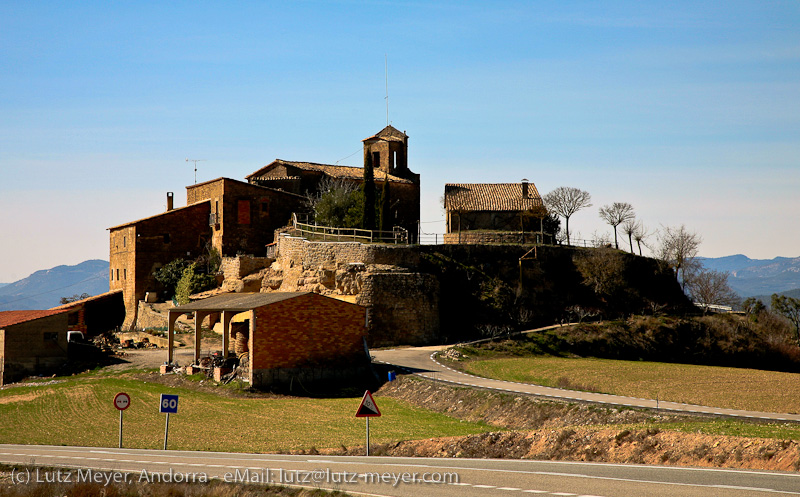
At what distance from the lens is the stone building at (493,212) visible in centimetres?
6125

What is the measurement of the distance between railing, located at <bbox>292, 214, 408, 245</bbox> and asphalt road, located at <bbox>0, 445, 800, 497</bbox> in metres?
33.5

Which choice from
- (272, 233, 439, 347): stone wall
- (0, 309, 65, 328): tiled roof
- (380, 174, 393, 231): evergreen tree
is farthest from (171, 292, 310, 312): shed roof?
(380, 174, 393, 231): evergreen tree

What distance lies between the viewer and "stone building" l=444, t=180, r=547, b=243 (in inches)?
2411

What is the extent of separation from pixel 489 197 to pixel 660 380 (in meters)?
31.6

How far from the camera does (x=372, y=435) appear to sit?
25312 millimetres

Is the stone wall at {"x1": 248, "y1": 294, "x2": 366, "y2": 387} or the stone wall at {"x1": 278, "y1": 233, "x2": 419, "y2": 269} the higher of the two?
the stone wall at {"x1": 278, "y1": 233, "x2": 419, "y2": 269}

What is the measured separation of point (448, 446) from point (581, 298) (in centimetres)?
3822

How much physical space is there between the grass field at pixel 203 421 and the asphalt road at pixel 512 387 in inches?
126

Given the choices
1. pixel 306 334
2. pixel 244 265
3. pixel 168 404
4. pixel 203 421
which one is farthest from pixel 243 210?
pixel 168 404

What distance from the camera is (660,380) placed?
37.8 m

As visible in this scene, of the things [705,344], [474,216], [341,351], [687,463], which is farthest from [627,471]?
[474,216]

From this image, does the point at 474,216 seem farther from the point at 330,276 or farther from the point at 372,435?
the point at 372,435

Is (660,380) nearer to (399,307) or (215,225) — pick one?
(399,307)

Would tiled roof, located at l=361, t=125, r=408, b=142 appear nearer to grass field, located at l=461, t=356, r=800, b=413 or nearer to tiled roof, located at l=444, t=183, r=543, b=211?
tiled roof, located at l=444, t=183, r=543, b=211
